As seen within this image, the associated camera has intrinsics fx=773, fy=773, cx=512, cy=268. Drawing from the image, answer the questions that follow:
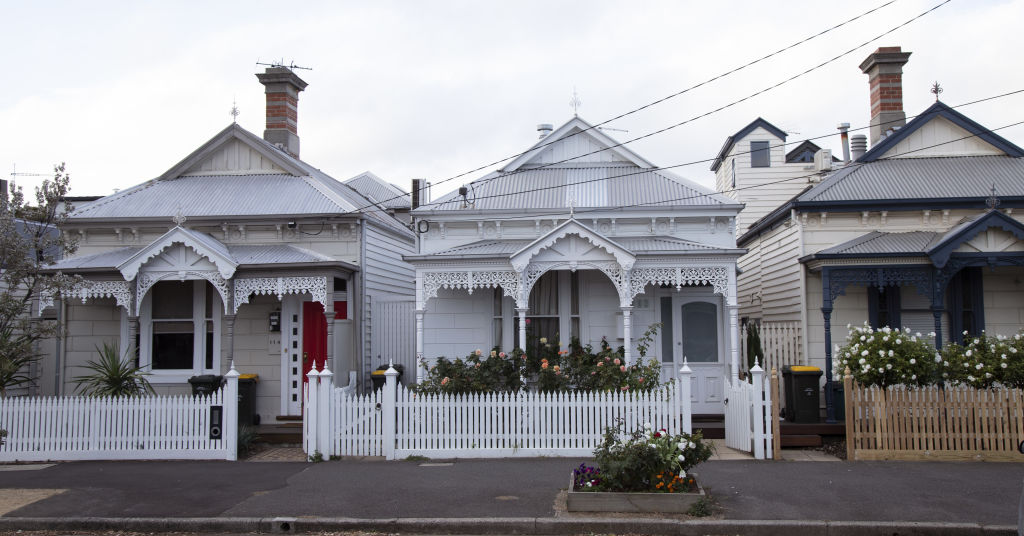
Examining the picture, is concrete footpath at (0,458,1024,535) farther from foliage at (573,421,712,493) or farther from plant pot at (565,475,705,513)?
foliage at (573,421,712,493)

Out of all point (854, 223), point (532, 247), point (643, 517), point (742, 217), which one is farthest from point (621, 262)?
point (742, 217)

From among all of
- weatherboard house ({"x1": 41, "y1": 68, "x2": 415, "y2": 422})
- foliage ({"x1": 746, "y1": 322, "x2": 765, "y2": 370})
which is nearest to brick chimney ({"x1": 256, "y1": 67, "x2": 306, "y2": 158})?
weatherboard house ({"x1": 41, "y1": 68, "x2": 415, "y2": 422})

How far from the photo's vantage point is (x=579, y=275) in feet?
50.6

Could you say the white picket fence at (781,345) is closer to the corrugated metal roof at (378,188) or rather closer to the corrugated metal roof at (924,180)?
the corrugated metal roof at (924,180)

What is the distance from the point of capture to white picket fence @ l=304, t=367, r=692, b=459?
474 inches

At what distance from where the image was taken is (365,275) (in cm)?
1633

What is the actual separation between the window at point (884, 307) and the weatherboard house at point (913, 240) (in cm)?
2

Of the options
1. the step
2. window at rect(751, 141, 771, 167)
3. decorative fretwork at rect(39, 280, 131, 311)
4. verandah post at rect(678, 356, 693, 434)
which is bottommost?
the step

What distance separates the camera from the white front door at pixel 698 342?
14.9 meters

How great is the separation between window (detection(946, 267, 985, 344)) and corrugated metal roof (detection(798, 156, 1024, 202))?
1.56m

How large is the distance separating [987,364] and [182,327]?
14.6 meters

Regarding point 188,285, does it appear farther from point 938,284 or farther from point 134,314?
point 938,284

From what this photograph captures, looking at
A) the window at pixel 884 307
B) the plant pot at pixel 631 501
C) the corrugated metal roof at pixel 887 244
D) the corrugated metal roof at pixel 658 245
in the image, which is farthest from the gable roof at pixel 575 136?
the plant pot at pixel 631 501

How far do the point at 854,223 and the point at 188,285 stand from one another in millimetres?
13466
